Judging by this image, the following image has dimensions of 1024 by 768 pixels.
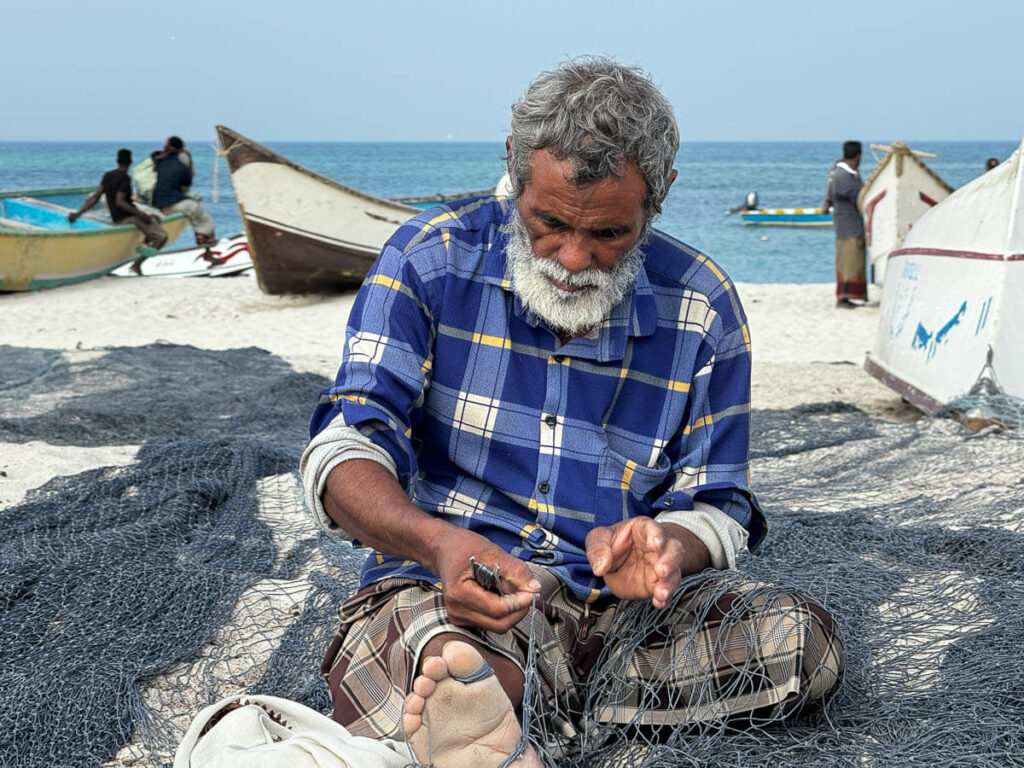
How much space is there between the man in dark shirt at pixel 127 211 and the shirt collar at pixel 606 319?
479 inches

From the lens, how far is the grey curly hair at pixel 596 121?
1883 millimetres

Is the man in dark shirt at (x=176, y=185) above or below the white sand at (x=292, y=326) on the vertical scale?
above

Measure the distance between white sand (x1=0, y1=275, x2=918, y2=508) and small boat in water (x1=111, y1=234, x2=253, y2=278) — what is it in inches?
13.7

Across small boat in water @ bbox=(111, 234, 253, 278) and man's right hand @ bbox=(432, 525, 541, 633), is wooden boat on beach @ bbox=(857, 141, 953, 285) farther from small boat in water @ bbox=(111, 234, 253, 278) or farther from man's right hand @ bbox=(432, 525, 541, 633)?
man's right hand @ bbox=(432, 525, 541, 633)

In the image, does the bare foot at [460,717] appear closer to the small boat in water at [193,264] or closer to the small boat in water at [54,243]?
the small boat in water at [54,243]

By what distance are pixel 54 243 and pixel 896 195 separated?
30.5ft

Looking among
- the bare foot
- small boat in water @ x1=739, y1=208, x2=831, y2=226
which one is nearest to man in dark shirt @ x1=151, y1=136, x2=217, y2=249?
the bare foot

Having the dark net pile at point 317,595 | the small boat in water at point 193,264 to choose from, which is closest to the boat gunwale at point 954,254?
the dark net pile at point 317,595

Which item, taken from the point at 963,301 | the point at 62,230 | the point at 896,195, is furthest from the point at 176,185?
the point at 963,301

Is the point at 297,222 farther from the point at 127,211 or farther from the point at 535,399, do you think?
the point at 535,399

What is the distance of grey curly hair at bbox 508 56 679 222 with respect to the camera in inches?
74.1

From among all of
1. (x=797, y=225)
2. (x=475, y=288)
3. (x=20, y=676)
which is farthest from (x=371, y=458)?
(x=797, y=225)

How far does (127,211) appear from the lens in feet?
43.7

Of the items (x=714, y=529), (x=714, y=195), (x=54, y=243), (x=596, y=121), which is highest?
(x=596, y=121)
